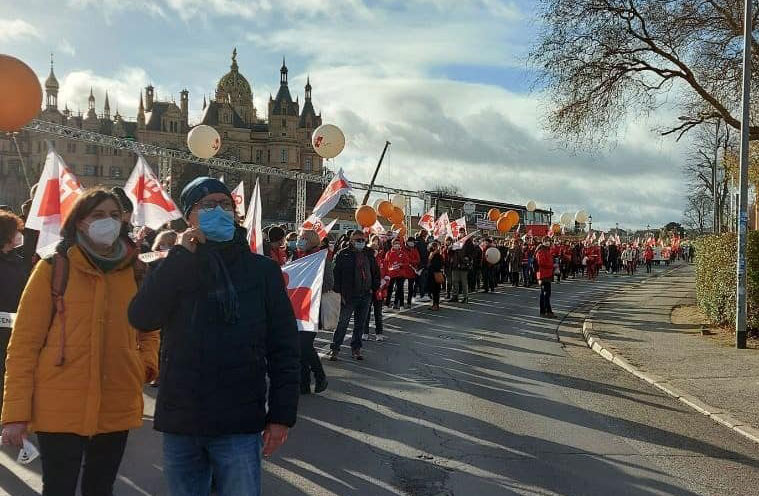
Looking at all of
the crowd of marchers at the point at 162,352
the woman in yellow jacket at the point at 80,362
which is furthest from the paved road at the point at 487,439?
the crowd of marchers at the point at 162,352

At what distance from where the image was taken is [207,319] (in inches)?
124

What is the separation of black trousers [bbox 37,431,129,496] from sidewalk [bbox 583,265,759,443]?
5860 millimetres

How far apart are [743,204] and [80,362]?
12480mm

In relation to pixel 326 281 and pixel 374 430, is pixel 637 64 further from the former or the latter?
pixel 374 430

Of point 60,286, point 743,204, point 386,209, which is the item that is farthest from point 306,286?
point 386,209

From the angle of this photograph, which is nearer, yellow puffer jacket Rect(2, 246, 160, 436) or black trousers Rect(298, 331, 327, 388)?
yellow puffer jacket Rect(2, 246, 160, 436)

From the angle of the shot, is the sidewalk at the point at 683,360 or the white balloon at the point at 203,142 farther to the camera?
the white balloon at the point at 203,142

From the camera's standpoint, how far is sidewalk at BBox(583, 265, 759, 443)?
8.55 metres

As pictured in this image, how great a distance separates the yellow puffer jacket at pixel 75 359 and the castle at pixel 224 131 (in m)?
101

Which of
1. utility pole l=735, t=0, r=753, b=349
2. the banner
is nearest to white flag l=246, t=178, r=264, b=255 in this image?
the banner

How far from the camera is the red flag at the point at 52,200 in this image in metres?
7.08

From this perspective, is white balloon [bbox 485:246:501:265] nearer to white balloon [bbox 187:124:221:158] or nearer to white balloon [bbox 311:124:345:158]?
white balloon [bbox 311:124:345:158]

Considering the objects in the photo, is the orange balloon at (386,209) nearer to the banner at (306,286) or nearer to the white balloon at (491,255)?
the white balloon at (491,255)

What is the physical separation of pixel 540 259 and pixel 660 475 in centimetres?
1173
